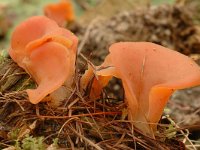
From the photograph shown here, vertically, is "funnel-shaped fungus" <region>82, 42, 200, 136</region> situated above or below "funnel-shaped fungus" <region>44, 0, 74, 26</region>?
below

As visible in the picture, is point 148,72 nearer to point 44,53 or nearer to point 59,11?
point 44,53

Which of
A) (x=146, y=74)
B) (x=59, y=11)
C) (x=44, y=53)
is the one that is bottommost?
(x=146, y=74)

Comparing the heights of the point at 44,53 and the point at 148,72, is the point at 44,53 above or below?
above

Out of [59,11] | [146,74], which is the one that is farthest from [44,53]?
[59,11]

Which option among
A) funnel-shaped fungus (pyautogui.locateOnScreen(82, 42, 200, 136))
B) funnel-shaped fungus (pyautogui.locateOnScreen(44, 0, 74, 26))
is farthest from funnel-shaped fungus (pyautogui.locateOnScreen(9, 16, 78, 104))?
funnel-shaped fungus (pyautogui.locateOnScreen(44, 0, 74, 26))

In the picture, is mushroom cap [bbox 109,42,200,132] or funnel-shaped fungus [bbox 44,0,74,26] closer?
mushroom cap [bbox 109,42,200,132]

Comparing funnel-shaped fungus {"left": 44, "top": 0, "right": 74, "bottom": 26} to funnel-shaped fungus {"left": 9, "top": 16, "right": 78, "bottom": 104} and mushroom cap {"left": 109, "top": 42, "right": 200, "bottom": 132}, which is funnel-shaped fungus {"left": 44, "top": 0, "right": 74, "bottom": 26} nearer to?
funnel-shaped fungus {"left": 9, "top": 16, "right": 78, "bottom": 104}

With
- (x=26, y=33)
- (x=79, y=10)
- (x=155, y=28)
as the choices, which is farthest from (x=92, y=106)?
(x=79, y=10)
